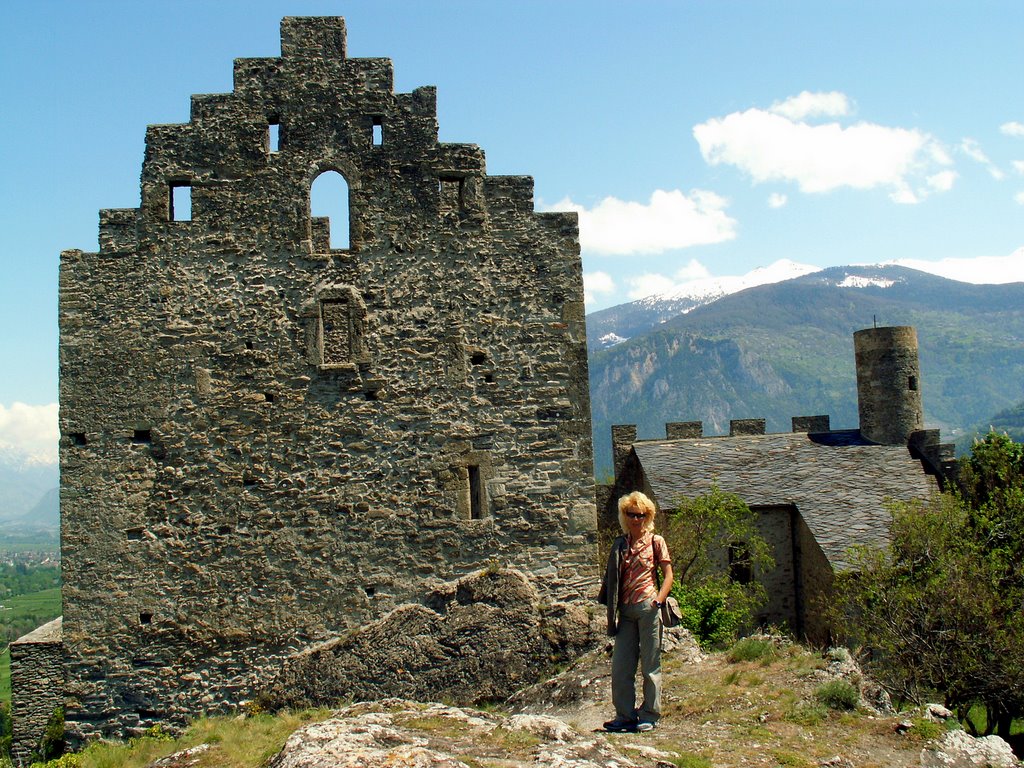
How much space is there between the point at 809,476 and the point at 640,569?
2140cm

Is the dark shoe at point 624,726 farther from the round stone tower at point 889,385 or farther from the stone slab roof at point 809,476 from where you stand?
the round stone tower at point 889,385

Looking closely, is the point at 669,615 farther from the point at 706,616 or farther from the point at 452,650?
the point at 706,616

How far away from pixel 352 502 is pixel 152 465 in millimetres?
3189

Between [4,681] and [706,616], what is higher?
[706,616]

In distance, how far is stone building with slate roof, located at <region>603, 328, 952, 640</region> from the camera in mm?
25641

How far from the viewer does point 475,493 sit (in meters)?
14.0

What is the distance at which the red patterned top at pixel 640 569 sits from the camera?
8648 mm

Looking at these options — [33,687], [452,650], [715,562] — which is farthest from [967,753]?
[715,562]

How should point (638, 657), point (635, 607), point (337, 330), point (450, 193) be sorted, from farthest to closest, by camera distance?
point (450, 193)
point (337, 330)
point (638, 657)
point (635, 607)

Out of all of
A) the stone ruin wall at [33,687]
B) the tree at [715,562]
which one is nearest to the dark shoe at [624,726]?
the tree at [715,562]

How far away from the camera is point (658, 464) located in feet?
93.5

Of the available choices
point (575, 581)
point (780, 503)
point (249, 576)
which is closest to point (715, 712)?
point (575, 581)

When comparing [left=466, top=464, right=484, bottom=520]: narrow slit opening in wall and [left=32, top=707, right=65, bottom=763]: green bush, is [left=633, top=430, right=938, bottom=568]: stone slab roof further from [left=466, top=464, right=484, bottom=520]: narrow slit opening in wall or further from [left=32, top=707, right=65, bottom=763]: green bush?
[left=32, top=707, right=65, bottom=763]: green bush

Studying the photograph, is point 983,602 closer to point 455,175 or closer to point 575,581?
point 575,581
